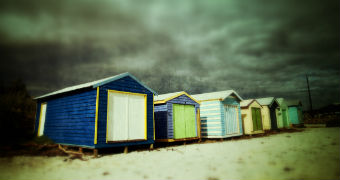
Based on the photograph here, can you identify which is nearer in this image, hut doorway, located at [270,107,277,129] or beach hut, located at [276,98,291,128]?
hut doorway, located at [270,107,277,129]

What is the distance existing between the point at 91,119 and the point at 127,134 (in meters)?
1.83

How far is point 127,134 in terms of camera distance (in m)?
9.77

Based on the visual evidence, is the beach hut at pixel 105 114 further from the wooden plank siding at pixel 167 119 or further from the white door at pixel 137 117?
the wooden plank siding at pixel 167 119

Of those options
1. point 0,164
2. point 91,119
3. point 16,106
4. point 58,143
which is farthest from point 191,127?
point 16,106

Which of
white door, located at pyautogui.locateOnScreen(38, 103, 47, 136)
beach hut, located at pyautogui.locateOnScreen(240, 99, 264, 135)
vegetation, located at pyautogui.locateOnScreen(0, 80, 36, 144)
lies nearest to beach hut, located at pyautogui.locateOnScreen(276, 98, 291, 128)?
beach hut, located at pyautogui.locateOnScreen(240, 99, 264, 135)

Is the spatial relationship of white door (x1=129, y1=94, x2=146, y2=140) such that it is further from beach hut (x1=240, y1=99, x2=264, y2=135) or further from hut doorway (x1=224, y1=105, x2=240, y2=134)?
beach hut (x1=240, y1=99, x2=264, y2=135)

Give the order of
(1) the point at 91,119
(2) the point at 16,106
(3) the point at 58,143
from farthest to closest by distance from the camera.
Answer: (2) the point at 16,106 → (3) the point at 58,143 → (1) the point at 91,119

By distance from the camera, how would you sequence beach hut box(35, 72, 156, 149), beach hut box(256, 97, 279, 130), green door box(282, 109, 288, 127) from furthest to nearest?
green door box(282, 109, 288, 127) → beach hut box(256, 97, 279, 130) → beach hut box(35, 72, 156, 149)

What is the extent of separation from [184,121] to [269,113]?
1436cm

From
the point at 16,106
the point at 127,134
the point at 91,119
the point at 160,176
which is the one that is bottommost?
the point at 160,176

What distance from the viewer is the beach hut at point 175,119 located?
12647 millimetres

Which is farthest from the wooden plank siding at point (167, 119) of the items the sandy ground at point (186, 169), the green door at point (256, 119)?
the green door at point (256, 119)

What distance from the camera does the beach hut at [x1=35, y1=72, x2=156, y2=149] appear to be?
29.3ft

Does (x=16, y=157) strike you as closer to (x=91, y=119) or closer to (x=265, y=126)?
(x=91, y=119)
